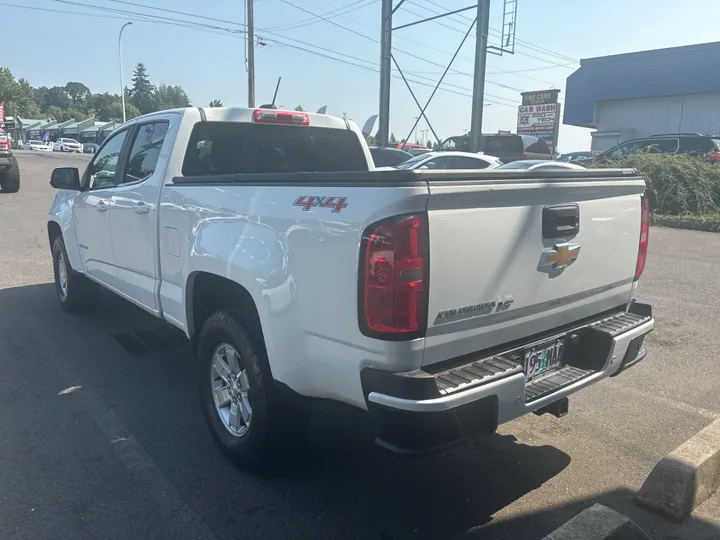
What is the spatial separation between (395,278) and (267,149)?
2623 mm

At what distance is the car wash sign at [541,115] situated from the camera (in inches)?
1298

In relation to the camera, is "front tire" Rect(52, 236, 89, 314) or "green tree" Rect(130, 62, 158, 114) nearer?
"front tire" Rect(52, 236, 89, 314)

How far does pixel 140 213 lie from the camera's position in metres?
4.18

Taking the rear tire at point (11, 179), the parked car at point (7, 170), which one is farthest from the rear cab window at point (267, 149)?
the rear tire at point (11, 179)

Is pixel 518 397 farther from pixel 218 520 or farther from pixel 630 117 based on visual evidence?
pixel 630 117

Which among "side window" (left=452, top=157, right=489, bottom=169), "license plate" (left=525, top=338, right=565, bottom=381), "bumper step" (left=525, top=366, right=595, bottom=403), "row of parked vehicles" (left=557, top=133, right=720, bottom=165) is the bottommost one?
"bumper step" (left=525, top=366, right=595, bottom=403)

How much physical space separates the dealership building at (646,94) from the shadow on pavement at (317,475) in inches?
1220

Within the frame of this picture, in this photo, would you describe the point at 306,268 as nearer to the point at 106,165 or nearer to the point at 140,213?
the point at 140,213

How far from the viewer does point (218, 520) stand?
2844mm

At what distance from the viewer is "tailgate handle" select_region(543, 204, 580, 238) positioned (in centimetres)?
276

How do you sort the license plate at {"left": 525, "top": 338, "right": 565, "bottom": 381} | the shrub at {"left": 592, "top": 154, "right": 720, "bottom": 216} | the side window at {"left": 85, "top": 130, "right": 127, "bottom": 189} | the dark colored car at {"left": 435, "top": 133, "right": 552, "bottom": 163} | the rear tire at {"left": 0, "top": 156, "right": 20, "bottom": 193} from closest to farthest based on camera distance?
the license plate at {"left": 525, "top": 338, "right": 565, "bottom": 381}
the side window at {"left": 85, "top": 130, "right": 127, "bottom": 189}
the shrub at {"left": 592, "top": 154, "right": 720, "bottom": 216}
the rear tire at {"left": 0, "top": 156, "right": 20, "bottom": 193}
the dark colored car at {"left": 435, "top": 133, "right": 552, "bottom": 163}

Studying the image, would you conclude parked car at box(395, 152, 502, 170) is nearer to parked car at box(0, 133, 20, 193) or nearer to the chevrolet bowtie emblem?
the chevrolet bowtie emblem

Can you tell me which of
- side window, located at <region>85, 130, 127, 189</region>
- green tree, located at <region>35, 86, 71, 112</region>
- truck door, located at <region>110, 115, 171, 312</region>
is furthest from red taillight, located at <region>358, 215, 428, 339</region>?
green tree, located at <region>35, 86, 71, 112</region>

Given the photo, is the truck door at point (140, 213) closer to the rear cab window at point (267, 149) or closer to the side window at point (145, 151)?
the side window at point (145, 151)
